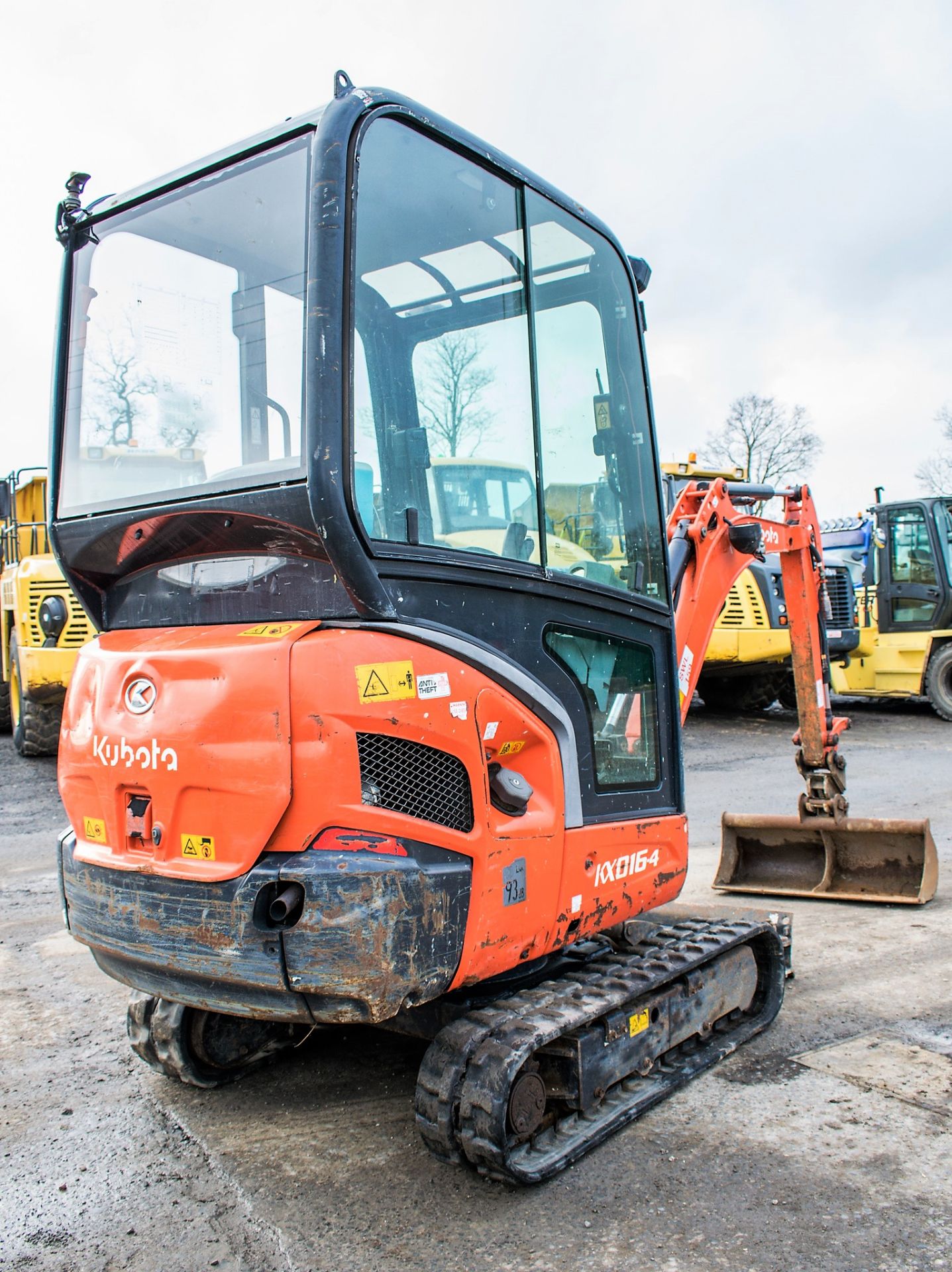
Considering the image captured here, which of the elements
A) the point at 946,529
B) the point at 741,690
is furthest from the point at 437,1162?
the point at 946,529

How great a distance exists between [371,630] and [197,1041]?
5.44 ft

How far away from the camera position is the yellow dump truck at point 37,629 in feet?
29.8

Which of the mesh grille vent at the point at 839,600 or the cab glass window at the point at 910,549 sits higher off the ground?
the cab glass window at the point at 910,549

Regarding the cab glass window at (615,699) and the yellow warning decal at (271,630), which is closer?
the yellow warning decal at (271,630)

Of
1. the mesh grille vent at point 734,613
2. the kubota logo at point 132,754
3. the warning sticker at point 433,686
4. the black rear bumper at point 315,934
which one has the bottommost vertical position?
the black rear bumper at point 315,934

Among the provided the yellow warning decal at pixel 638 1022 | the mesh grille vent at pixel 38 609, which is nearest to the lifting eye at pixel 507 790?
the yellow warning decal at pixel 638 1022

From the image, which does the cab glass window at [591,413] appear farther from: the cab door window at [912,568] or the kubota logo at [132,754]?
the cab door window at [912,568]

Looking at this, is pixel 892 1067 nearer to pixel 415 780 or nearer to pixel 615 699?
pixel 615 699

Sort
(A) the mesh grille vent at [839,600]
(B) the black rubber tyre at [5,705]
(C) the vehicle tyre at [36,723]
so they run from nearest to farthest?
(C) the vehicle tyre at [36,723]
(B) the black rubber tyre at [5,705]
(A) the mesh grille vent at [839,600]

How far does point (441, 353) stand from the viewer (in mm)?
3141

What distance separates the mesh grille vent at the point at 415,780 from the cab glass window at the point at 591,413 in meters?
0.74

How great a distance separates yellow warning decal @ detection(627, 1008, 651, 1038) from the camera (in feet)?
11.0

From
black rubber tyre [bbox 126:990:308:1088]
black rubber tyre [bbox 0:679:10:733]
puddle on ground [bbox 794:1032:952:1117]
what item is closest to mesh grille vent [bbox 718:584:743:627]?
black rubber tyre [bbox 0:679:10:733]

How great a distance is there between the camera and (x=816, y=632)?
562 cm
